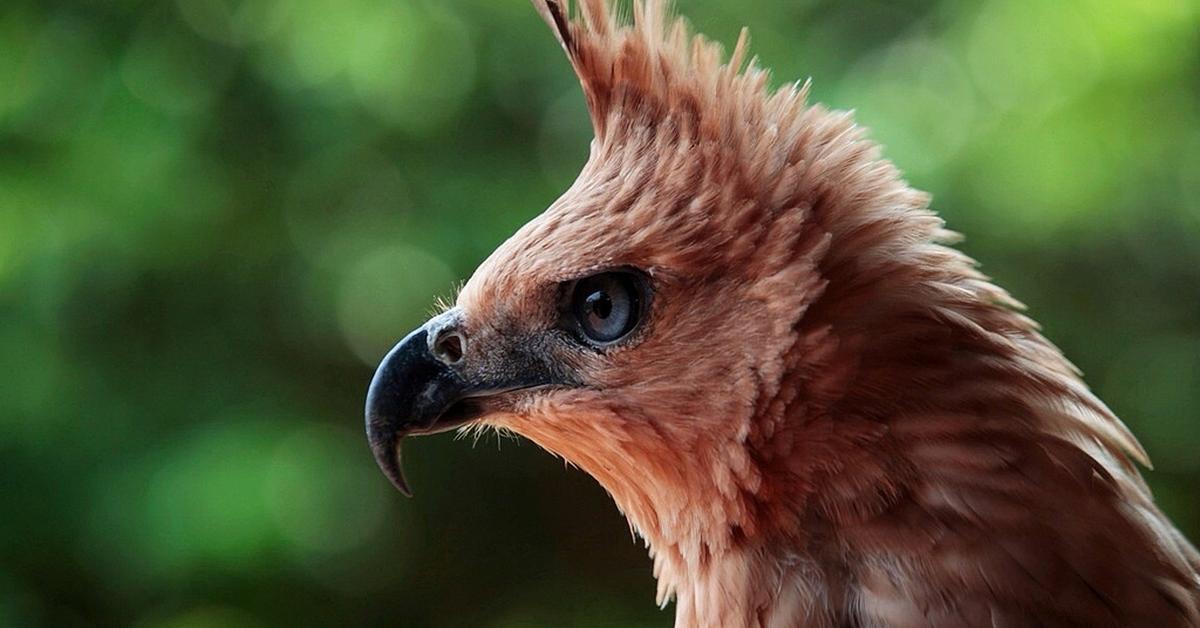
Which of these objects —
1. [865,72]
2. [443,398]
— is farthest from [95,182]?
[865,72]

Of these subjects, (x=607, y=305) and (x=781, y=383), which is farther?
(x=607, y=305)

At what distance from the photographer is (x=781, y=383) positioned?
1.33 meters

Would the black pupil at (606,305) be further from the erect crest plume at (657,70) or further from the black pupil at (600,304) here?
the erect crest plume at (657,70)

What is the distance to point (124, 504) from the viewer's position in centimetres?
250

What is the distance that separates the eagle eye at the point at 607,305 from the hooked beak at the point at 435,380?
0.25 ft

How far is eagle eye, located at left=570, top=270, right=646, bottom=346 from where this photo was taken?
4.66 feet

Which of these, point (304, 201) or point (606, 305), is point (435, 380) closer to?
point (606, 305)

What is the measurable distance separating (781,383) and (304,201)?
1.60 meters

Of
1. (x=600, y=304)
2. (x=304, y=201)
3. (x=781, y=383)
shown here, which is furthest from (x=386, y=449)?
(x=304, y=201)

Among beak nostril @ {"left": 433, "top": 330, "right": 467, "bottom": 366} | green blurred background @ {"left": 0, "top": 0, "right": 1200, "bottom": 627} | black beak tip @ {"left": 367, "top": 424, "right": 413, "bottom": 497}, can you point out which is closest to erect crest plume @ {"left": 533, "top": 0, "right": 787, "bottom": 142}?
beak nostril @ {"left": 433, "top": 330, "right": 467, "bottom": 366}

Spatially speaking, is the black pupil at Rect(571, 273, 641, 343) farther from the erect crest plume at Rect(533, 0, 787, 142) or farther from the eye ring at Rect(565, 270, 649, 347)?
the erect crest plume at Rect(533, 0, 787, 142)

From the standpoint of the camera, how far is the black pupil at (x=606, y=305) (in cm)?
142

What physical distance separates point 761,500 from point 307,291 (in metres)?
1.55

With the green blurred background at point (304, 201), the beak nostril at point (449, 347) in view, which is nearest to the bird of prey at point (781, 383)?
the beak nostril at point (449, 347)
